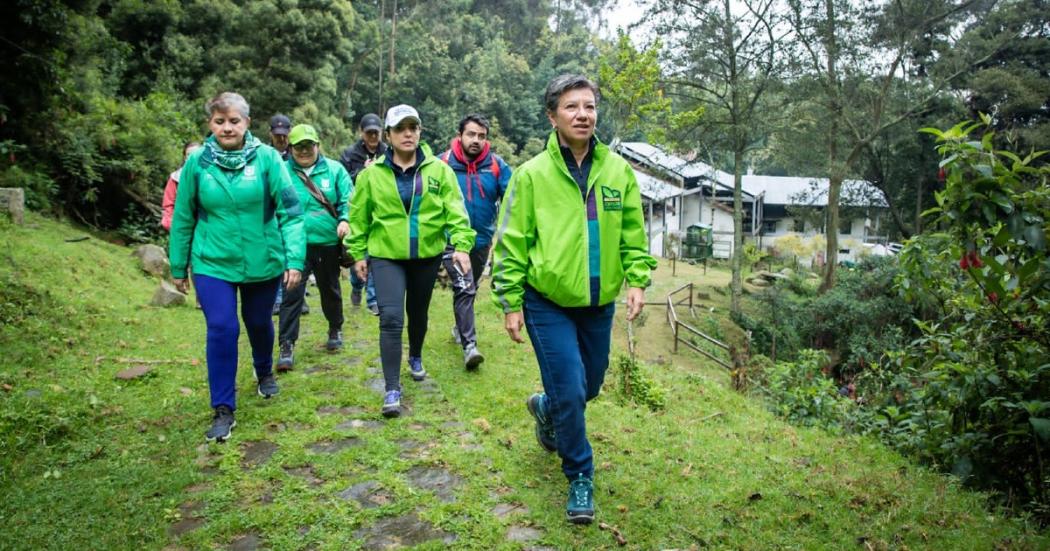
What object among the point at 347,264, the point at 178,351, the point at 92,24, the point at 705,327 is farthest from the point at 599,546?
the point at 705,327

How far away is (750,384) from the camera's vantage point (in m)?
10.0

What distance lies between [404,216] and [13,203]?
734 centimetres

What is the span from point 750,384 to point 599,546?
7.70m

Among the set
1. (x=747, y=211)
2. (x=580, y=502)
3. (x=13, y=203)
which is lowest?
(x=580, y=502)

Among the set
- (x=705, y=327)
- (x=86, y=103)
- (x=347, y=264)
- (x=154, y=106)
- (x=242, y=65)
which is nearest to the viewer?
(x=347, y=264)

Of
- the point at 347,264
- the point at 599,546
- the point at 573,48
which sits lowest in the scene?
the point at 599,546

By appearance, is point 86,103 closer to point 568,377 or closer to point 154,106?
point 154,106

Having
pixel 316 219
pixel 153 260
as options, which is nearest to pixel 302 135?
pixel 316 219

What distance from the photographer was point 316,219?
5.72 metres

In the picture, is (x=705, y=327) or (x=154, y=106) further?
(x=705, y=327)

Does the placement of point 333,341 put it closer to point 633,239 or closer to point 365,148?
point 365,148

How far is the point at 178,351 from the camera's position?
612 centimetres

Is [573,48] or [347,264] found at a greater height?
[573,48]

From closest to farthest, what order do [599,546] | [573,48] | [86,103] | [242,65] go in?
[599,546] → [86,103] → [242,65] → [573,48]
